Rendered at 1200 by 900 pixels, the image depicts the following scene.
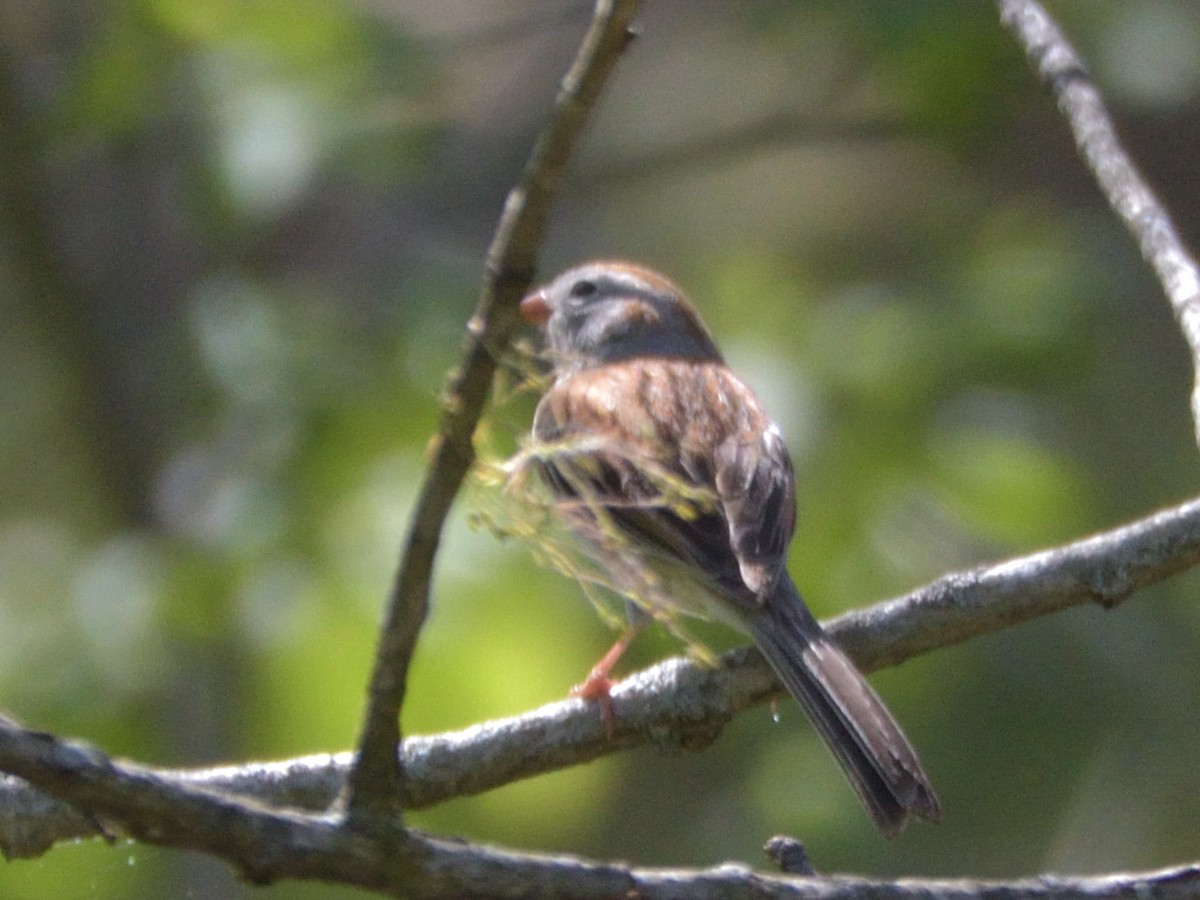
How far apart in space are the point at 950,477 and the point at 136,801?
324 cm

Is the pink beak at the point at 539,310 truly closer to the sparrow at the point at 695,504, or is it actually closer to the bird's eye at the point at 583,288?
the bird's eye at the point at 583,288

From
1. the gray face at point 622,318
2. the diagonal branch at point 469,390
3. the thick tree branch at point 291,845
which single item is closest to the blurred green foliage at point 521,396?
the gray face at point 622,318

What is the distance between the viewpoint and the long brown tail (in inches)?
131

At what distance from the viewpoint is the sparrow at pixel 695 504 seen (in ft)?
10.1

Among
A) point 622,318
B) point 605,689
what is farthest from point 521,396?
point 605,689

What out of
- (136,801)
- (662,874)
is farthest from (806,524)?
(136,801)

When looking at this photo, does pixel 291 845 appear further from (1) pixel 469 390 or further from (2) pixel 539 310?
(2) pixel 539 310

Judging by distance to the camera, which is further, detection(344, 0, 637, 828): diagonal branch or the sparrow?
the sparrow

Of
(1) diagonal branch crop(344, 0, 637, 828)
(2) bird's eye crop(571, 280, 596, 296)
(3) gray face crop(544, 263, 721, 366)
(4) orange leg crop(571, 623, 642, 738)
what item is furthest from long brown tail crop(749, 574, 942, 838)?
(2) bird's eye crop(571, 280, 596, 296)

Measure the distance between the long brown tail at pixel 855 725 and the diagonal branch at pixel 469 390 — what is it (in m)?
1.52

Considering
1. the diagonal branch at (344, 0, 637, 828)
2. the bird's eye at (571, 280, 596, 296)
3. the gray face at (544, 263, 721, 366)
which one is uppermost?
the bird's eye at (571, 280, 596, 296)

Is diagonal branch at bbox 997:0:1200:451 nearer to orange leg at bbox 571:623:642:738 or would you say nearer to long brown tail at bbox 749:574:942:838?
long brown tail at bbox 749:574:942:838

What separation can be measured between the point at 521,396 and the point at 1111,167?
1.72m

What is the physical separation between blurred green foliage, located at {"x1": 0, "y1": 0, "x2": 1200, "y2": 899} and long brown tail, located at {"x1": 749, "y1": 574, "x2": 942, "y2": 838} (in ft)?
2.84
